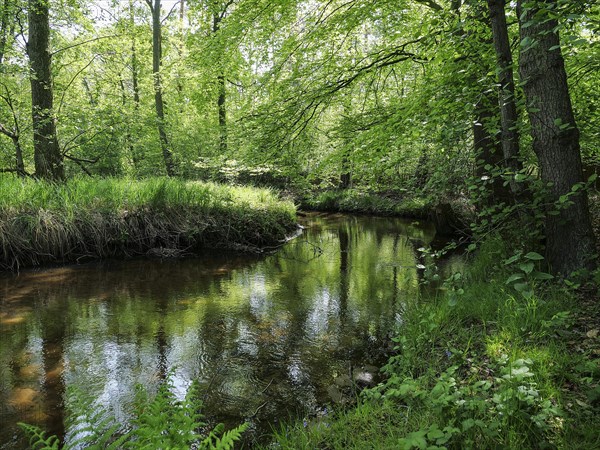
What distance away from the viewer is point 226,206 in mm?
10648

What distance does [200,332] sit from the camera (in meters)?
5.22

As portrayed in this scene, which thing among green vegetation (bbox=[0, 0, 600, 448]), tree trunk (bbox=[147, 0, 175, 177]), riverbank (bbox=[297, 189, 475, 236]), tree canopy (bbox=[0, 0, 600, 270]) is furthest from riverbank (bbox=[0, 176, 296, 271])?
tree trunk (bbox=[147, 0, 175, 177])

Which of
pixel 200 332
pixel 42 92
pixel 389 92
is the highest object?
pixel 42 92

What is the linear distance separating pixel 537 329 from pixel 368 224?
13.0 meters

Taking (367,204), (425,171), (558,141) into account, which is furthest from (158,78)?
(558,141)

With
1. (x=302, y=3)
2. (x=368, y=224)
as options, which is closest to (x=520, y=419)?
(x=302, y=3)

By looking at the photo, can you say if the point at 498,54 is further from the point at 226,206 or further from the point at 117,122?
the point at 117,122

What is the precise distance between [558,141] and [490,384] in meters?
2.55

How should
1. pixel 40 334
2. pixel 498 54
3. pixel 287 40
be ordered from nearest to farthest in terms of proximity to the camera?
pixel 498 54 → pixel 40 334 → pixel 287 40

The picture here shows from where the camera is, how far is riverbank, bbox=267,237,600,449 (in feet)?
6.95

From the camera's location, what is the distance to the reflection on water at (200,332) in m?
3.68

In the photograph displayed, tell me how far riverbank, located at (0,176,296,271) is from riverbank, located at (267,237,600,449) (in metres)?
7.07

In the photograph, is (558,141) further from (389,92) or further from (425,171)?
(389,92)

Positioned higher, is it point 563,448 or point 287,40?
point 287,40
